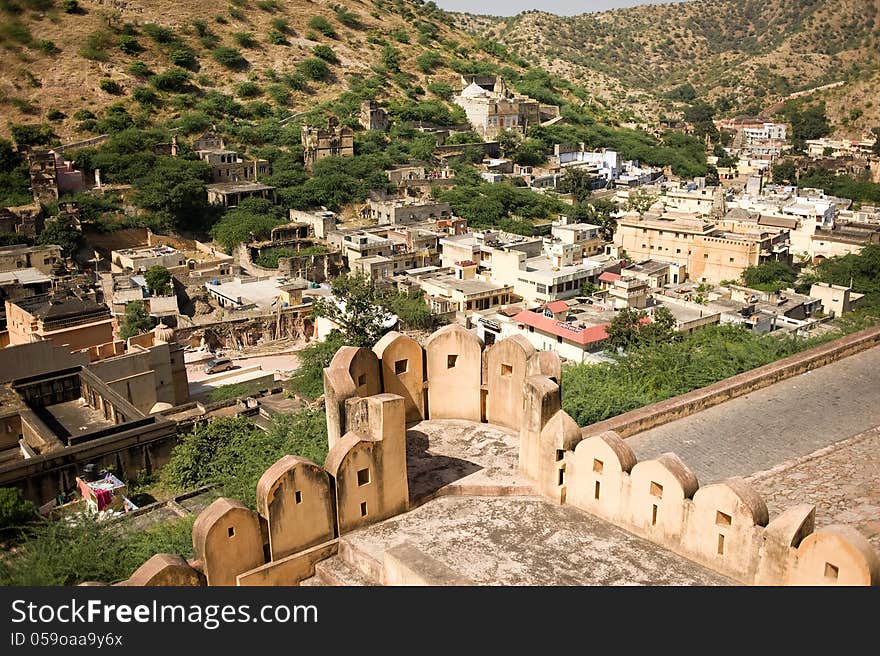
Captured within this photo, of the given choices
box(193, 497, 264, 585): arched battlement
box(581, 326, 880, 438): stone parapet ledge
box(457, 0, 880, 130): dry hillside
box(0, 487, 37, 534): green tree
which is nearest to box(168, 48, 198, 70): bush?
box(457, 0, 880, 130): dry hillside

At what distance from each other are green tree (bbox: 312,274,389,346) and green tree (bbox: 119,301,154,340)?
588 cm

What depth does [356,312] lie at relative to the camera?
28.8 metres

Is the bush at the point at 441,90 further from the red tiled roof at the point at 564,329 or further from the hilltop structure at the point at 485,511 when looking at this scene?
the hilltop structure at the point at 485,511

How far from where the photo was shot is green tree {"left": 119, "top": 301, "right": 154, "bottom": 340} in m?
29.6

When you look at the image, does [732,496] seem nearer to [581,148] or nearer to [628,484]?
[628,484]

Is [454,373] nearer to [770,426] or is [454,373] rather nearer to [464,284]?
[770,426]

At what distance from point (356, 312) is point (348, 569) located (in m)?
21.5

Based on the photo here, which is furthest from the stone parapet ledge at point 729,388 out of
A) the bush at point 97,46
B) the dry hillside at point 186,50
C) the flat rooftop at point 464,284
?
the bush at point 97,46

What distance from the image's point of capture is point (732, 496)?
683cm

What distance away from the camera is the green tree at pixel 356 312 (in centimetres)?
2811

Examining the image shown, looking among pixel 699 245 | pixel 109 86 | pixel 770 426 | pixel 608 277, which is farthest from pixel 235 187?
pixel 770 426

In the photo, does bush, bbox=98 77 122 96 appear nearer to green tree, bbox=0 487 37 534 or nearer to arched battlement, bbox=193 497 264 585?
green tree, bbox=0 487 37 534

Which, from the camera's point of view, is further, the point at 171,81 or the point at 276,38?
the point at 276,38

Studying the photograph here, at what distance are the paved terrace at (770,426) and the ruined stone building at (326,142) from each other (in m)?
40.7
